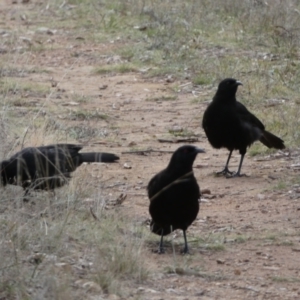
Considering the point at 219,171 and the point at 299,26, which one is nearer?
the point at 219,171

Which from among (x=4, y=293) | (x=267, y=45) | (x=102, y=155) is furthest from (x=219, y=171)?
(x=267, y=45)

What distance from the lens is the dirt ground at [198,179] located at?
6.45 m

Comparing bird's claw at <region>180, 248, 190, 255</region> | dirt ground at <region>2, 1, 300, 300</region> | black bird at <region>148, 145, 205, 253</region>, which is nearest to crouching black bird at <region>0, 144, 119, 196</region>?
dirt ground at <region>2, 1, 300, 300</region>

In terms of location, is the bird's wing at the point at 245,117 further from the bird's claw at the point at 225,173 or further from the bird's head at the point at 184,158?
the bird's head at the point at 184,158

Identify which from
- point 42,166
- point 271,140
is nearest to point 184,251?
point 42,166

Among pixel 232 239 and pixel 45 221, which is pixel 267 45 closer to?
pixel 232 239

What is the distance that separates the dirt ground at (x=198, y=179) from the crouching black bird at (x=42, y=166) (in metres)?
0.62

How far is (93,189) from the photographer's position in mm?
8336

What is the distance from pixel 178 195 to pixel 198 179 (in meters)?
2.73

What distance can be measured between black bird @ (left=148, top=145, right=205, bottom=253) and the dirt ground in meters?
0.25

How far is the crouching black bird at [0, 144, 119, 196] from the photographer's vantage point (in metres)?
7.70

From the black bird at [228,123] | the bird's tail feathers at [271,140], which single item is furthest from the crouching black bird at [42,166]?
the bird's tail feathers at [271,140]

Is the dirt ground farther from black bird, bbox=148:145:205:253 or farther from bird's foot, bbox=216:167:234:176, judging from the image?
black bird, bbox=148:145:205:253

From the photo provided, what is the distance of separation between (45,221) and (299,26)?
389 inches
